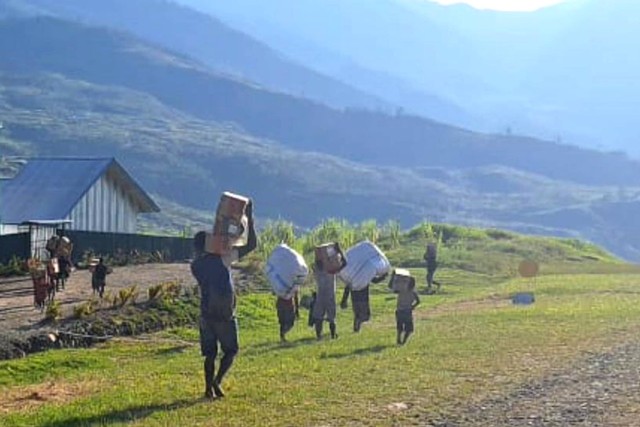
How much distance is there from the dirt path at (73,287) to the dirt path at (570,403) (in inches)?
450

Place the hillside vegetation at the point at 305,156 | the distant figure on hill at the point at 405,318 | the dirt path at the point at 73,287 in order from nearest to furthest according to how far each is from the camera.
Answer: the distant figure on hill at the point at 405,318, the dirt path at the point at 73,287, the hillside vegetation at the point at 305,156

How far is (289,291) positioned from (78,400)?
282 inches

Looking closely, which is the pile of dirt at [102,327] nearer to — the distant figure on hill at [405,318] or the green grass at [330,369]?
the green grass at [330,369]

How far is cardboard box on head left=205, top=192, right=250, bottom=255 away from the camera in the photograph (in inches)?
458

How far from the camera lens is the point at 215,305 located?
11.5 m

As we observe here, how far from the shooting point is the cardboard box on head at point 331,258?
1938cm

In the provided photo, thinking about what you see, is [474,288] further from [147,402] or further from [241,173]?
[241,173]

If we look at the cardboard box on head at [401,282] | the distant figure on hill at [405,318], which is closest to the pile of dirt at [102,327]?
the cardboard box on head at [401,282]

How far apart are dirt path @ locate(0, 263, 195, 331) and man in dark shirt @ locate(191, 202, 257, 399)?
1012cm

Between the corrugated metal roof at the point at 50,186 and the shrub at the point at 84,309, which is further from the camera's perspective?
the corrugated metal roof at the point at 50,186

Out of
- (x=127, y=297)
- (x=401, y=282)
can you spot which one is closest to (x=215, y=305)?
(x=401, y=282)

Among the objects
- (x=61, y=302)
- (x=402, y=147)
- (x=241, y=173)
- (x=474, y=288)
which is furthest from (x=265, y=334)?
(x=402, y=147)

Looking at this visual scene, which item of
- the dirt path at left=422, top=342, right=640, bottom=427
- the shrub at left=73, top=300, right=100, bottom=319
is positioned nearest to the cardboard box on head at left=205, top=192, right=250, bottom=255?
the dirt path at left=422, top=342, right=640, bottom=427

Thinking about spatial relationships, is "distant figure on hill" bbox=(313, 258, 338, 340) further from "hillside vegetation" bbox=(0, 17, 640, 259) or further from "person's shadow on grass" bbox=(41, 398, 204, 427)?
"hillside vegetation" bbox=(0, 17, 640, 259)
